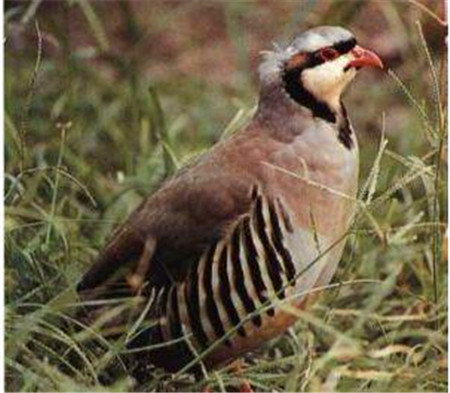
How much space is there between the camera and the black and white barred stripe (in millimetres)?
2525

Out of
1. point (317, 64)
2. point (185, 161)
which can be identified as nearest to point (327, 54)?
point (317, 64)

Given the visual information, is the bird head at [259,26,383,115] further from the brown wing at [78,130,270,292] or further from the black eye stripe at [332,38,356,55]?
the brown wing at [78,130,270,292]

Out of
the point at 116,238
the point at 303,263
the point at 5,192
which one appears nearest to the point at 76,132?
the point at 5,192

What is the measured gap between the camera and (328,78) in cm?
253

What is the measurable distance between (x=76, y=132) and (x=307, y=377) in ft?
4.01

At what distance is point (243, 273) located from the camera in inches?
101

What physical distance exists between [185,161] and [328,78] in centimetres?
56

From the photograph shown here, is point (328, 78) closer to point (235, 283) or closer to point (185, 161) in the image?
point (235, 283)

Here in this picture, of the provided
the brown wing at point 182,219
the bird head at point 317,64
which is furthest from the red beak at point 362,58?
the brown wing at point 182,219

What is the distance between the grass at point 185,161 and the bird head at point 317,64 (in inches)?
3.6

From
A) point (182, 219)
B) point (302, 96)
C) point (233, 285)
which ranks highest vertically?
point (302, 96)

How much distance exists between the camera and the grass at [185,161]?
2516 millimetres

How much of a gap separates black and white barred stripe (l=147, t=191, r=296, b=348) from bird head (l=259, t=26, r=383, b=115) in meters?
0.17

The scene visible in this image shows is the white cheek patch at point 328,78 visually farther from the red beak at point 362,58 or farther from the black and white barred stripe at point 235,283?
the black and white barred stripe at point 235,283
